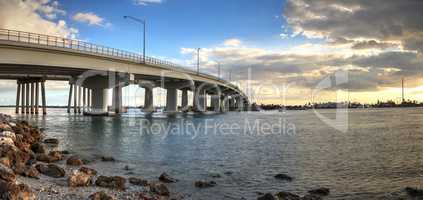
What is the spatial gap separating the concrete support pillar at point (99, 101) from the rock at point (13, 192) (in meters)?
67.6

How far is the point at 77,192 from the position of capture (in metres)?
11.9

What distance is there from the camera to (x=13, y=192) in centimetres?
912

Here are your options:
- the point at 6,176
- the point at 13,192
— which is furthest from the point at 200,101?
the point at 13,192

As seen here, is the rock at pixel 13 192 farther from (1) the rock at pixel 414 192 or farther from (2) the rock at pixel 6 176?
(1) the rock at pixel 414 192

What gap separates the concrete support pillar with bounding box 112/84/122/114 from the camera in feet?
262

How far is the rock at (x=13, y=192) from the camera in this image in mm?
9016

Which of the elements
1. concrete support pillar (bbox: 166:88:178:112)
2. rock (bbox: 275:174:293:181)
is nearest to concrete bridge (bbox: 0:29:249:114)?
concrete support pillar (bbox: 166:88:178:112)

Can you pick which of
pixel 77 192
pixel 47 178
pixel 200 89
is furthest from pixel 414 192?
pixel 200 89

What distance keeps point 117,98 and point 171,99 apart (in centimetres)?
2640

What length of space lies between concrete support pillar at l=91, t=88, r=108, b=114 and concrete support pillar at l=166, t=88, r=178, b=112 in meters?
29.1

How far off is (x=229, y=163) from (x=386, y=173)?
31.2ft

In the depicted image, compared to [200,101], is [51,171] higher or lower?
lower

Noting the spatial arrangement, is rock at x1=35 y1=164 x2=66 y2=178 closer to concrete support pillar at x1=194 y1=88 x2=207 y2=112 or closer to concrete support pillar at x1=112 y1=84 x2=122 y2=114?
concrete support pillar at x1=112 y1=84 x2=122 y2=114

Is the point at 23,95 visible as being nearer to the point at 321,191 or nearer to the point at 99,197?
the point at 99,197
